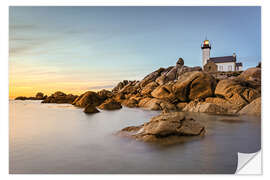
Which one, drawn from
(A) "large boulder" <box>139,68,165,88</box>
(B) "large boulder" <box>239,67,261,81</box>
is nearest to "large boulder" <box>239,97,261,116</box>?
(B) "large boulder" <box>239,67,261,81</box>

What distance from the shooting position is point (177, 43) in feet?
23.1

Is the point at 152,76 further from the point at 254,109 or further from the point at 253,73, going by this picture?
the point at 253,73

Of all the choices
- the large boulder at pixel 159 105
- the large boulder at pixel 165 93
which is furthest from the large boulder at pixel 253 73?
the large boulder at pixel 165 93

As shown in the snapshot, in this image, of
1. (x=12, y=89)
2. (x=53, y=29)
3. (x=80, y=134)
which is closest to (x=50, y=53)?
(x=53, y=29)

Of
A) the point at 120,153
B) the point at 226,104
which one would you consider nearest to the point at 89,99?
the point at 226,104

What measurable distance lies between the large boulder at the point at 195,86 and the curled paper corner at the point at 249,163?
8.24 meters

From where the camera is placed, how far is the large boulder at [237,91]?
10484 millimetres

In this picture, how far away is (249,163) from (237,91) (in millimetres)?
7539

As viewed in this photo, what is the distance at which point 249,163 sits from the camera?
14.1 ft

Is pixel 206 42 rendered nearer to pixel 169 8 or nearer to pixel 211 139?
pixel 169 8

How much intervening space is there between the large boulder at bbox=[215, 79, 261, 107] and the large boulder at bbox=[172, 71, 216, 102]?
0.51 m

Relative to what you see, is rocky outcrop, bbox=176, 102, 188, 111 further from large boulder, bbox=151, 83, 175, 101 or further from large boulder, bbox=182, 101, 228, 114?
large boulder, bbox=182, 101, 228, 114

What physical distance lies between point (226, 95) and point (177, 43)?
589 cm

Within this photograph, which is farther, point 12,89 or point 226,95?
point 226,95
